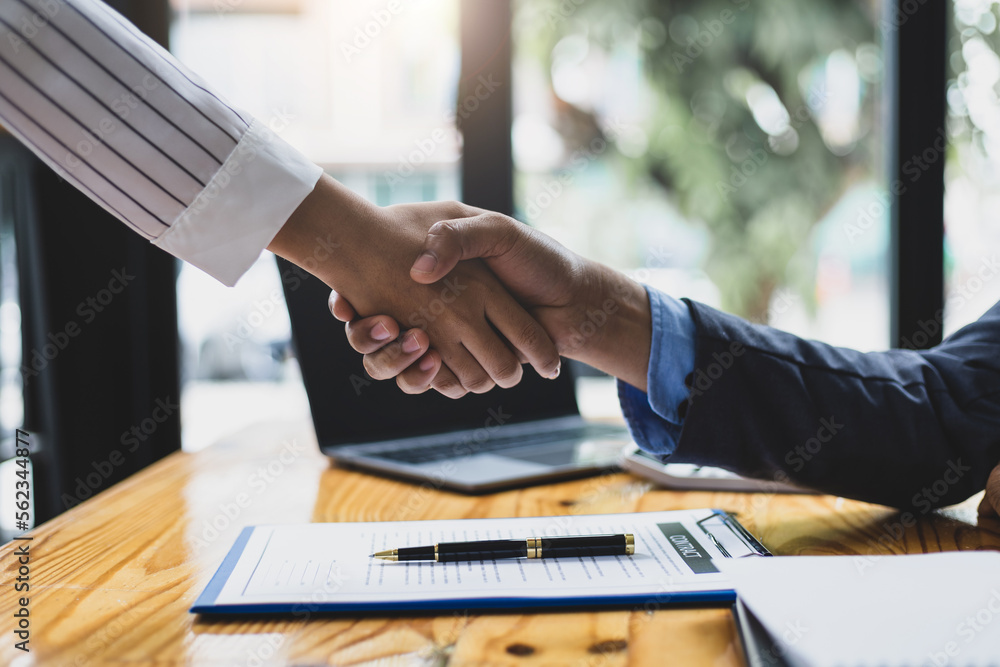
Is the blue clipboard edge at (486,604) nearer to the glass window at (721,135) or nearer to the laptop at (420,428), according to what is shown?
the laptop at (420,428)

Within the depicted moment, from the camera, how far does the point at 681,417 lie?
74cm

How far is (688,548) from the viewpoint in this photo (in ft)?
1.98

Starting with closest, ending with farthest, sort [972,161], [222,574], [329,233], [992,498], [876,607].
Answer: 1. [876,607]
2. [222,574]
3. [992,498]
4. [329,233]
5. [972,161]

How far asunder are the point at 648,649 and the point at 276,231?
1.84ft

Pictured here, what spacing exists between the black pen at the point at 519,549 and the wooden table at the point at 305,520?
0.09 meters

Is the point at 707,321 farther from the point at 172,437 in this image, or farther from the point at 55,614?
the point at 172,437

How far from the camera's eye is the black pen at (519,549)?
58cm

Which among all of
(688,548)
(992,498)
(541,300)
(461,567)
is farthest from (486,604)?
(992,498)

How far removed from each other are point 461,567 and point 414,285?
1.23 ft

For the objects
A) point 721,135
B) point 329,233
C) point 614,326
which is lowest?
point 614,326

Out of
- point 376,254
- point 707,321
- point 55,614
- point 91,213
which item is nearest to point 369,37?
point 91,213

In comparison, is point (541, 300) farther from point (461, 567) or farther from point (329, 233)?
point (461, 567)

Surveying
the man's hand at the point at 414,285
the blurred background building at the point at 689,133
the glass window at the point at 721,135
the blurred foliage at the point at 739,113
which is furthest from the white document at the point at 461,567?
the blurred foliage at the point at 739,113

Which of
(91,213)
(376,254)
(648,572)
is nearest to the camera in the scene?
(648,572)
